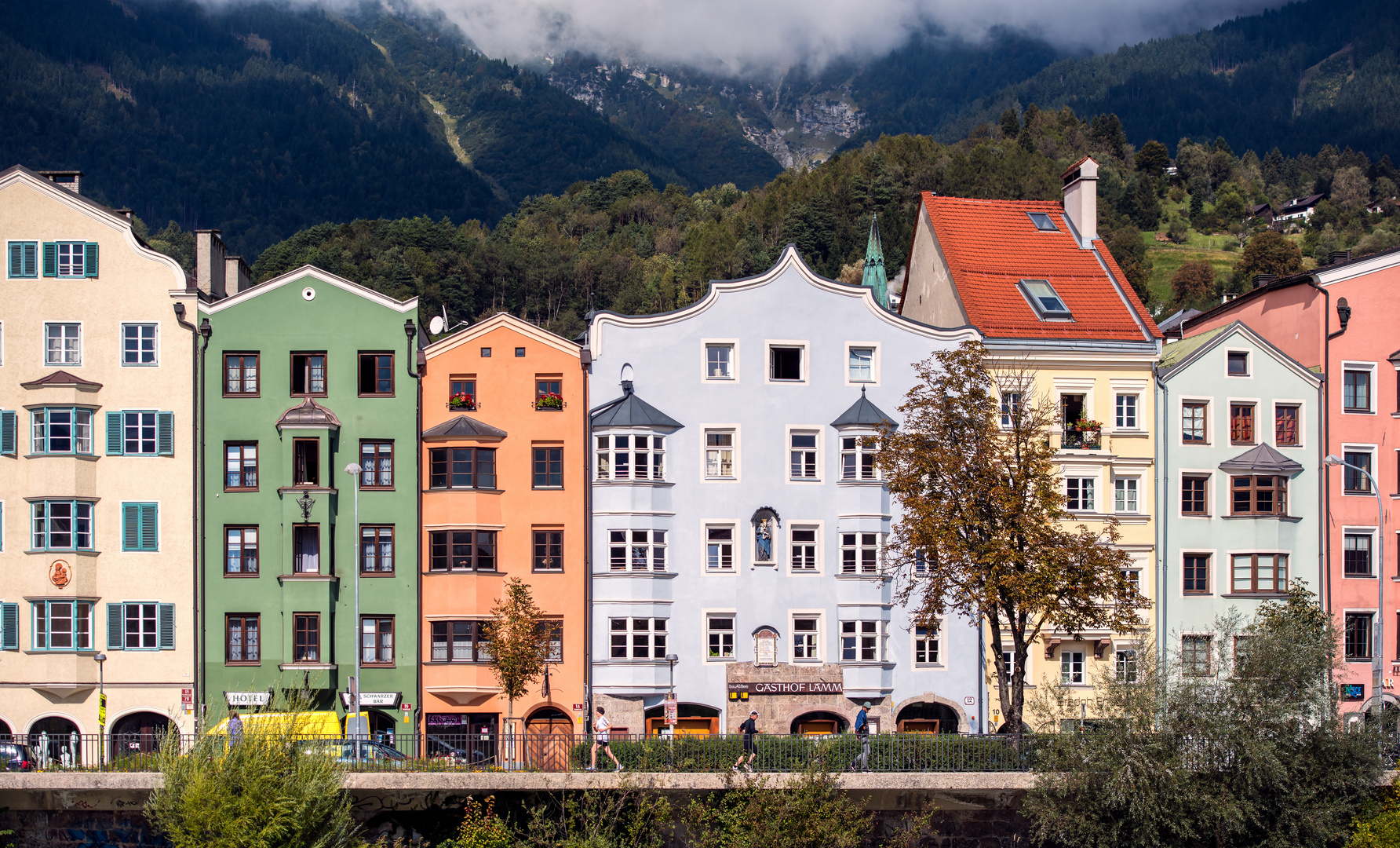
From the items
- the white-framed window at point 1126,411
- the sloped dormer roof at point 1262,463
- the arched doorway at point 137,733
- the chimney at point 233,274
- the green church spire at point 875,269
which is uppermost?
the green church spire at point 875,269

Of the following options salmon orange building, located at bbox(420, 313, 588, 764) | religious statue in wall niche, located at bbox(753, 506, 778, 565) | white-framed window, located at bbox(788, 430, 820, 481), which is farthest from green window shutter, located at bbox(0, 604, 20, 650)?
white-framed window, located at bbox(788, 430, 820, 481)

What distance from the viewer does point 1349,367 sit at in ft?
176

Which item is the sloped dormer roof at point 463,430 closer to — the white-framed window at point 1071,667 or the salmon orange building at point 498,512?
the salmon orange building at point 498,512

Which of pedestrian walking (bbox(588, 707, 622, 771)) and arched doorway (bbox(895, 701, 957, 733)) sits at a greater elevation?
pedestrian walking (bbox(588, 707, 622, 771))

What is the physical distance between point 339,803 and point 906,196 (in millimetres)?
130271

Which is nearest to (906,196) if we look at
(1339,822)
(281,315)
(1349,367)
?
(1349,367)

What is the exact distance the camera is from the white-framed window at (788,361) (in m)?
51.1

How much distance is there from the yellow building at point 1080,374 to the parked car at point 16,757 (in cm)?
3080

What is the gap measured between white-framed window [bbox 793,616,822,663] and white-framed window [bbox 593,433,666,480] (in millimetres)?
7171

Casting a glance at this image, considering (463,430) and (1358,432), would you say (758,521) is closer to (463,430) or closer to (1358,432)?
(463,430)

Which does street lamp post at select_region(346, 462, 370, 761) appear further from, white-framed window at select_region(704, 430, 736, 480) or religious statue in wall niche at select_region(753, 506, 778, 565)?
religious statue in wall niche at select_region(753, 506, 778, 565)

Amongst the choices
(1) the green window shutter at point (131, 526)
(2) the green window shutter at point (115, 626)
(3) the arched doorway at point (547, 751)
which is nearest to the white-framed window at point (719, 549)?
(3) the arched doorway at point (547, 751)

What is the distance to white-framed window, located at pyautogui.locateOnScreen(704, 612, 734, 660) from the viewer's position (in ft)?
162

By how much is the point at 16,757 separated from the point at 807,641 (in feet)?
82.7
